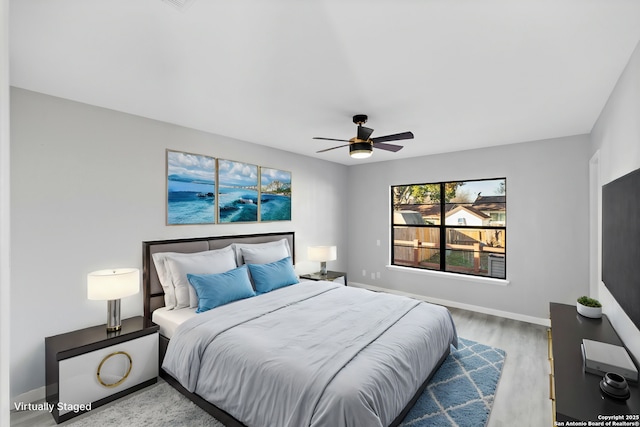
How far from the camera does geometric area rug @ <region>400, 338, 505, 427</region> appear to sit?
2.25 m

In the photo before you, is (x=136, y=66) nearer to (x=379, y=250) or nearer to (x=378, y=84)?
(x=378, y=84)

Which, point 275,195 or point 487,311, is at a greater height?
point 275,195

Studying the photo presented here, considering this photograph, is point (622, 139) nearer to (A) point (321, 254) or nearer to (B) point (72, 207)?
(A) point (321, 254)

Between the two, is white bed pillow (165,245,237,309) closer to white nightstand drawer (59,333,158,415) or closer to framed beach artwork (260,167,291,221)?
white nightstand drawer (59,333,158,415)

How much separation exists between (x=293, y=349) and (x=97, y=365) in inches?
63.9

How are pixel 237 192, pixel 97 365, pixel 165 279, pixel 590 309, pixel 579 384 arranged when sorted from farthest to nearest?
pixel 237 192
pixel 165 279
pixel 590 309
pixel 97 365
pixel 579 384

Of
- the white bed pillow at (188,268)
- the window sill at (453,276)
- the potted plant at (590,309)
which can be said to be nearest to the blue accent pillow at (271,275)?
the white bed pillow at (188,268)

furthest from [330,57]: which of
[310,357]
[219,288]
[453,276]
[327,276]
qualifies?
[453,276]

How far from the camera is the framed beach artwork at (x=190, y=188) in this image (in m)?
3.33

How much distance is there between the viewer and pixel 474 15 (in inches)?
59.7

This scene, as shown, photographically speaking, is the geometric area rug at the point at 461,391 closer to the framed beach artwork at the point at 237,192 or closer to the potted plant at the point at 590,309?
the potted plant at the point at 590,309

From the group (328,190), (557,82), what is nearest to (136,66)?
(557,82)

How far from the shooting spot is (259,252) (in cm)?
379

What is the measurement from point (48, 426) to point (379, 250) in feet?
15.5
